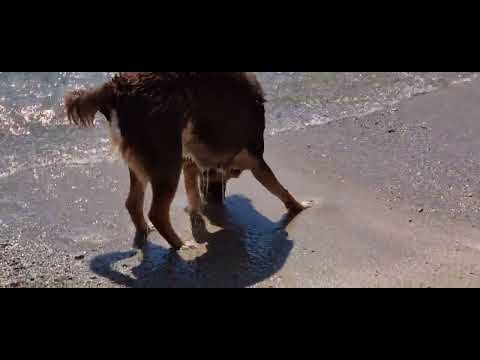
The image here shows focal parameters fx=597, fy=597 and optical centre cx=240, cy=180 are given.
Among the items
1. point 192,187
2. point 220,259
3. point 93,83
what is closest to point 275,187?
point 192,187

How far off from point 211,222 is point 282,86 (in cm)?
306

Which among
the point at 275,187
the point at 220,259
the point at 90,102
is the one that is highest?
the point at 90,102

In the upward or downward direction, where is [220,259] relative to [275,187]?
downward

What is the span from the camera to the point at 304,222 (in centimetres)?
498

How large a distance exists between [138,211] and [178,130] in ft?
2.73

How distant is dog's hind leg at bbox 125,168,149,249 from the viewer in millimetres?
4680

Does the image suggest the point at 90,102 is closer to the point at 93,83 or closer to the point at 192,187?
the point at 192,187

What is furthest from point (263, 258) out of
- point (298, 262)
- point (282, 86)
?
point (282, 86)

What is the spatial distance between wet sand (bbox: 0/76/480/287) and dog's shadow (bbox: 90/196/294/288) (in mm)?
12

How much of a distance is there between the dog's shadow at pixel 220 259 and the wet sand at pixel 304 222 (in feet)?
0.04

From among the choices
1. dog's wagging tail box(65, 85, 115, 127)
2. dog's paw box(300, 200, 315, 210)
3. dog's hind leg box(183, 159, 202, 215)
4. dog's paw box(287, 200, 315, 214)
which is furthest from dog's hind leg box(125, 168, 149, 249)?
dog's paw box(300, 200, 315, 210)

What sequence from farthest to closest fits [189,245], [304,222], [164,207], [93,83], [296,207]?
[93,83], [296,207], [304,222], [189,245], [164,207]

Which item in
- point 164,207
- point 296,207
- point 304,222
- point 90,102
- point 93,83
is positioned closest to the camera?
point 90,102

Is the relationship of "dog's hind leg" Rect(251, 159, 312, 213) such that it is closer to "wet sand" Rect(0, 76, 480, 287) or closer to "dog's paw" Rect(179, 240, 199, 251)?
"wet sand" Rect(0, 76, 480, 287)
